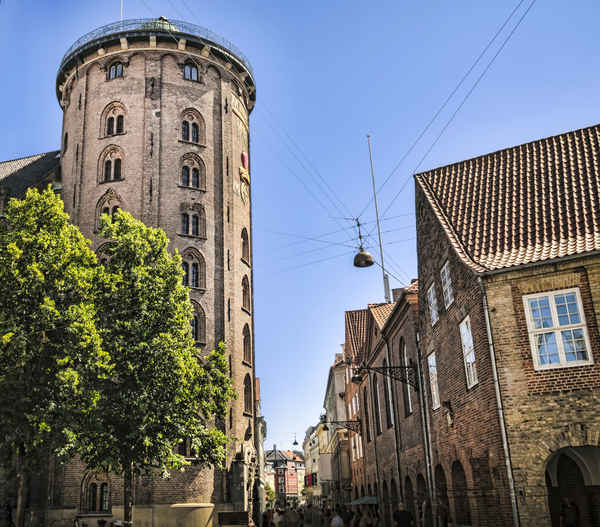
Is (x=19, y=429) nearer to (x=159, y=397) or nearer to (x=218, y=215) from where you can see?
(x=159, y=397)

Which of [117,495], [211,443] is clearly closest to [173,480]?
[117,495]

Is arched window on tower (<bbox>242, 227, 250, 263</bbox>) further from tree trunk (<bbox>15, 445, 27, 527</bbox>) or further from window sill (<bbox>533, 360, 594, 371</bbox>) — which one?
window sill (<bbox>533, 360, 594, 371</bbox>)

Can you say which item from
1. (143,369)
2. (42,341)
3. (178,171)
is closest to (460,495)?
(143,369)

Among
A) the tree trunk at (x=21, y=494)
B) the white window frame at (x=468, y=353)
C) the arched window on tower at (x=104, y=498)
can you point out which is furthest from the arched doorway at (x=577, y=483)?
the arched window on tower at (x=104, y=498)

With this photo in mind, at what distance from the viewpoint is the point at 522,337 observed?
1555 centimetres

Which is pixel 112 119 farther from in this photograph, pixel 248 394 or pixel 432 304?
pixel 432 304

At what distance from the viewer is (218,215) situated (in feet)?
135

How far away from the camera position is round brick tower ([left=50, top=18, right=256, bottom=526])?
3884cm

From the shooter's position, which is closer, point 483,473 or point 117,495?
point 483,473

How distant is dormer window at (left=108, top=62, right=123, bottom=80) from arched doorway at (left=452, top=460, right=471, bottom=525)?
1351 inches

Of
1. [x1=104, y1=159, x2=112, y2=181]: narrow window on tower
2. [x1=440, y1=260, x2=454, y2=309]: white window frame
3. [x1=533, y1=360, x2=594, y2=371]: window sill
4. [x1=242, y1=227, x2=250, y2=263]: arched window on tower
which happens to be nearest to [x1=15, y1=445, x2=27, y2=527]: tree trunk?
[x1=440, y1=260, x2=454, y2=309]: white window frame

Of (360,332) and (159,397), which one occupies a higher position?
(360,332)

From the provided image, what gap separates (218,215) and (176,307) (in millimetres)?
16968

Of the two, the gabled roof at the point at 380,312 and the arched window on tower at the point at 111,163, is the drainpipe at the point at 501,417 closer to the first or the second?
the gabled roof at the point at 380,312
